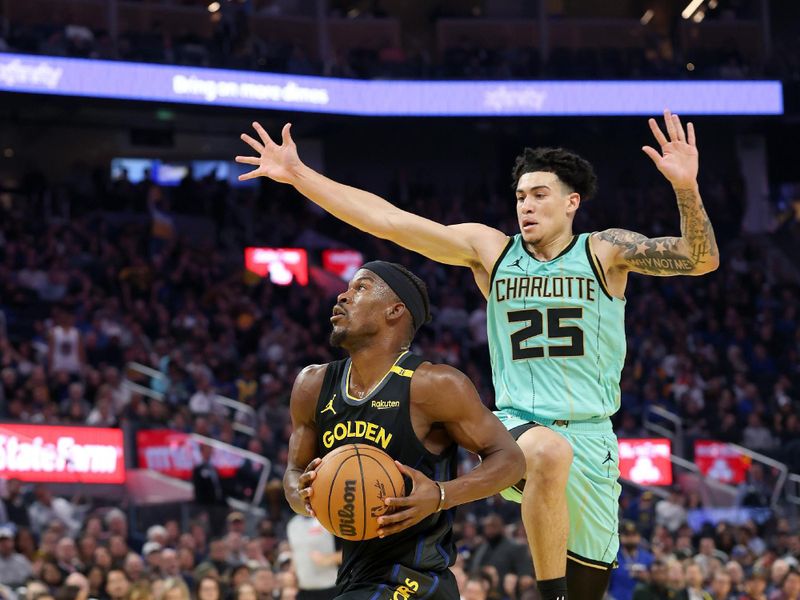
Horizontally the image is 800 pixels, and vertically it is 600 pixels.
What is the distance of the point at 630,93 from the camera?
2761 centimetres

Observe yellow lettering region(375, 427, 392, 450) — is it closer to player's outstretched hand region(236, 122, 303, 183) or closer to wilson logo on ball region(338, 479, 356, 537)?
wilson logo on ball region(338, 479, 356, 537)

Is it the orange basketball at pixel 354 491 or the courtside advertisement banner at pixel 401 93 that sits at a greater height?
the courtside advertisement banner at pixel 401 93

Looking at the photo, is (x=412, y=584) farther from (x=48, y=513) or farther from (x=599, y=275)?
(x=48, y=513)

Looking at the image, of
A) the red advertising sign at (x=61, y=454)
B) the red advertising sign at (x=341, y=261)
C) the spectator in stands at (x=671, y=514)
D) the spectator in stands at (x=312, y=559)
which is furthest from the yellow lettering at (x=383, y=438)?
the red advertising sign at (x=341, y=261)

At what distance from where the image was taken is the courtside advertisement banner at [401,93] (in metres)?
23.8

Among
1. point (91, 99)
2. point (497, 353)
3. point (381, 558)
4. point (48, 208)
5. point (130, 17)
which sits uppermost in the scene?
point (130, 17)

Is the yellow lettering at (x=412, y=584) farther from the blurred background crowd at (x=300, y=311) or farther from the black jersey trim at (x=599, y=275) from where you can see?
the blurred background crowd at (x=300, y=311)

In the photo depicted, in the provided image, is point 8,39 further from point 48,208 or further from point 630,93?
point 630,93

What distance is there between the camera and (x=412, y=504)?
481cm

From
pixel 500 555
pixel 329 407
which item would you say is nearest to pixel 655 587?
pixel 500 555

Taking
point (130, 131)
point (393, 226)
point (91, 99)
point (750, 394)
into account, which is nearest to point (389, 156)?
point (130, 131)

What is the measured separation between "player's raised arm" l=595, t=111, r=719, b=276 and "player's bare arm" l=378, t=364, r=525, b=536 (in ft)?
4.16

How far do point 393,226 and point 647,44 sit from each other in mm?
25090

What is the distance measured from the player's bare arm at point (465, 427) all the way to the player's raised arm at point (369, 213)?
1170 millimetres
